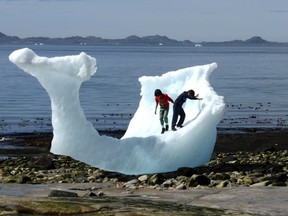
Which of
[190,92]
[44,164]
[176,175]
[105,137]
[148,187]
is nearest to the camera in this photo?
[148,187]

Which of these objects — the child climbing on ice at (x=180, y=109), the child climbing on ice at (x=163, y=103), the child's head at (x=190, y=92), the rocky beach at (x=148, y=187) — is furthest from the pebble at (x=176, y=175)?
the child's head at (x=190, y=92)

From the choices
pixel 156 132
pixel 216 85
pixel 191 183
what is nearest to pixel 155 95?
pixel 156 132

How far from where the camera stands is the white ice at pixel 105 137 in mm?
17891

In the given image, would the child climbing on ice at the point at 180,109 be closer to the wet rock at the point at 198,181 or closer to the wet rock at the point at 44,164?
the wet rock at the point at 44,164

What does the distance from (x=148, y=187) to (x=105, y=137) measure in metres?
2.64

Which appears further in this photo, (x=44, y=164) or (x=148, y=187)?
(x=44, y=164)

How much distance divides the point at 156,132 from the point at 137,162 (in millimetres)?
2938

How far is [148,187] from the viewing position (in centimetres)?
1656

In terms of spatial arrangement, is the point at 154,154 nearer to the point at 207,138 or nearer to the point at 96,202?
the point at 207,138

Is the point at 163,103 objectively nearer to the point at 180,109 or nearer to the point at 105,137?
the point at 180,109

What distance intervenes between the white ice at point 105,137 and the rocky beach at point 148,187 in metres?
0.44

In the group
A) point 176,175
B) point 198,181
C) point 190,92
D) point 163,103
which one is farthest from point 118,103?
point 198,181

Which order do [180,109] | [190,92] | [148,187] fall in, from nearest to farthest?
[148,187] < [190,92] < [180,109]

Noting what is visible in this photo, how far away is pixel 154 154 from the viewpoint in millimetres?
19125
